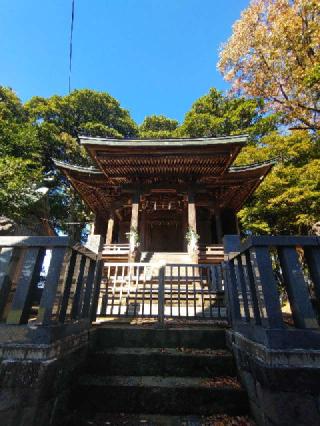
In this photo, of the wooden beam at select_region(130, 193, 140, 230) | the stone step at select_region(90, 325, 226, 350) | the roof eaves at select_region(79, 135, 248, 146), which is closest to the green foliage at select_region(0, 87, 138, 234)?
the roof eaves at select_region(79, 135, 248, 146)

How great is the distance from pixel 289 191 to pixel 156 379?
33.8ft

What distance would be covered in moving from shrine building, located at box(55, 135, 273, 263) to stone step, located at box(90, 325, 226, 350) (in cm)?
701

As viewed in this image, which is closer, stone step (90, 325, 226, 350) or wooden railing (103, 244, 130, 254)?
stone step (90, 325, 226, 350)

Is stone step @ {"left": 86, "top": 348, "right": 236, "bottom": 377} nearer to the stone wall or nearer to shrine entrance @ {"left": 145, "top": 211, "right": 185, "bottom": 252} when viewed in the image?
the stone wall

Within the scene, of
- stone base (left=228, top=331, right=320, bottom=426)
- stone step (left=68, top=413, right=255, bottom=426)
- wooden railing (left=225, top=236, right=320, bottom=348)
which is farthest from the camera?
stone step (left=68, top=413, right=255, bottom=426)

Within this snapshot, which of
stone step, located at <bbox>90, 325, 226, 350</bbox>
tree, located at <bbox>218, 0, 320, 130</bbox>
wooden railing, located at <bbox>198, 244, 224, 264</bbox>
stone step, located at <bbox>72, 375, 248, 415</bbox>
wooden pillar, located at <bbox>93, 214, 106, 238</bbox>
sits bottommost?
stone step, located at <bbox>72, 375, 248, 415</bbox>

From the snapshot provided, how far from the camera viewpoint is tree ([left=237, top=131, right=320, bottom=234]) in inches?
413

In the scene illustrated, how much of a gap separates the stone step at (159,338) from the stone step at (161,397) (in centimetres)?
86

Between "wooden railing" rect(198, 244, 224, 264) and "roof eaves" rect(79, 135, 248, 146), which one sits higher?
"roof eaves" rect(79, 135, 248, 146)

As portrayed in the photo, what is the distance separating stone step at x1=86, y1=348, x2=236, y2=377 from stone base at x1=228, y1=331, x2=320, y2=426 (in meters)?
0.90

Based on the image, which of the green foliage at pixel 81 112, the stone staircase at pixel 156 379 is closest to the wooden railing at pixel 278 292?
the stone staircase at pixel 156 379

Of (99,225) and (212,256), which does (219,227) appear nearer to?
(212,256)

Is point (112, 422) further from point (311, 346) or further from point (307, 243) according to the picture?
point (307, 243)

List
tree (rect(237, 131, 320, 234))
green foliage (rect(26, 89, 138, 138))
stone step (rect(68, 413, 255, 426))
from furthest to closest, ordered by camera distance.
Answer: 1. green foliage (rect(26, 89, 138, 138))
2. tree (rect(237, 131, 320, 234))
3. stone step (rect(68, 413, 255, 426))
